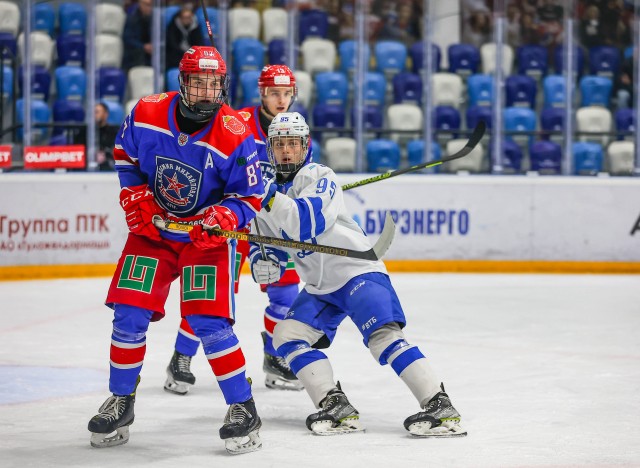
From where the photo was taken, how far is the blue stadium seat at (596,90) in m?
9.50

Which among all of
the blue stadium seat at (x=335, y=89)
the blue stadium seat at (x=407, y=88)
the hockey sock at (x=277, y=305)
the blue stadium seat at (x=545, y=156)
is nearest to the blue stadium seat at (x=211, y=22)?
the blue stadium seat at (x=335, y=89)

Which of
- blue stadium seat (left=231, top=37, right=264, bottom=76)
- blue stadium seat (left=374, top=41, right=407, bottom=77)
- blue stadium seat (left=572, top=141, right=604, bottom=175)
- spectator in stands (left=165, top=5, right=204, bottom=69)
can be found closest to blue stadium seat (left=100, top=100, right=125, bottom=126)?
spectator in stands (left=165, top=5, right=204, bottom=69)

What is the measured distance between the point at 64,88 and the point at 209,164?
18.2 ft

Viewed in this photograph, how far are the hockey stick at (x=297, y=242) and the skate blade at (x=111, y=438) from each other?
25.3 inches

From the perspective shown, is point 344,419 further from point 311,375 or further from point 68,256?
point 68,256

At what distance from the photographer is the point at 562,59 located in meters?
9.38

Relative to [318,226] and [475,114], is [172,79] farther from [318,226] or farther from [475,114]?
[318,226]

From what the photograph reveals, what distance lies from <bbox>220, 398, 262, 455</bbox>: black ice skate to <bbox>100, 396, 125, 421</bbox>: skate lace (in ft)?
1.10

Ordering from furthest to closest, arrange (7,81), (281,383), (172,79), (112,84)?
(112,84)
(172,79)
(7,81)
(281,383)

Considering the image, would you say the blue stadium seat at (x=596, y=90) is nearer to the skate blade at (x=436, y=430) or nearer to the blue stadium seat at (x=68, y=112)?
the blue stadium seat at (x=68, y=112)

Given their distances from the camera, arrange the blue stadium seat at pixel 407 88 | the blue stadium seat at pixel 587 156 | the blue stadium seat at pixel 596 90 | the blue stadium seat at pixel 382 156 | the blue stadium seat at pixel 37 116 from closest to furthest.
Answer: the blue stadium seat at pixel 37 116 < the blue stadium seat at pixel 382 156 < the blue stadium seat at pixel 587 156 < the blue stadium seat at pixel 407 88 < the blue stadium seat at pixel 596 90

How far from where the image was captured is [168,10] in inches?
346

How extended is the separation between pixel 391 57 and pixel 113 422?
639cm

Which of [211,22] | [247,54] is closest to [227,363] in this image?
[211,22]
